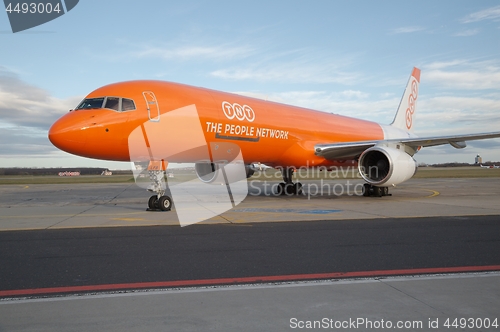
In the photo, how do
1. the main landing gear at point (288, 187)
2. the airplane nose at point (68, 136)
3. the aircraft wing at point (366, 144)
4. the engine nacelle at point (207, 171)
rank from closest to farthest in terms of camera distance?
1. the airplane nose at point (68, 136)
2. the aircraft wing at point (366, 144)
3. the engine nacelle at point (207, 171)
4. the main landing gear at point (288, 187)

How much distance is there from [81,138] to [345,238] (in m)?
6.64

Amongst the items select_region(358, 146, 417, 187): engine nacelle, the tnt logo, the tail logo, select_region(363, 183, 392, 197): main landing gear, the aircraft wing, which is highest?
the tail logo

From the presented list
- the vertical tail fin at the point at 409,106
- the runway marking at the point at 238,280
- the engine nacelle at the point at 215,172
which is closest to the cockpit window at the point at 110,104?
the engine nacelle at the point at 215,172

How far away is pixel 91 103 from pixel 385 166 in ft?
34.3

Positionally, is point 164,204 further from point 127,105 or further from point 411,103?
point 411,103

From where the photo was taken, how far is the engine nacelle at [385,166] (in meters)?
15.1

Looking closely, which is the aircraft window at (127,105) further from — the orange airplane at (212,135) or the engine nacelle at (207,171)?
the engine nacelle at (207,171)

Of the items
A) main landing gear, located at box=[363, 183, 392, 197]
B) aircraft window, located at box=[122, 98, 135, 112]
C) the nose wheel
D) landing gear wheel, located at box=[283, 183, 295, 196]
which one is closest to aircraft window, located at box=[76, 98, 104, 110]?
aircraft window, located at box=[122, 98, 135, 112]

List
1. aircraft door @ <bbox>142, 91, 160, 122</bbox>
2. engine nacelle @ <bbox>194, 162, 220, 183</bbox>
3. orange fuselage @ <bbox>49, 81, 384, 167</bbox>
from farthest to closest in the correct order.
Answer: engine nacelle @ <bbox>194, 162, 220, 183</bbox>, aircraft door @ <bbox>142, 91, 160, 122</bbox>, orange fuselage @ <bbox>49, 81, 384, 167</bbox>

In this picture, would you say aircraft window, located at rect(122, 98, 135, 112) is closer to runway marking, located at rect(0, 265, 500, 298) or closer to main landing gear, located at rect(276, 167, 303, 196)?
runway marking, located at rect(0, 265, 500, 298)

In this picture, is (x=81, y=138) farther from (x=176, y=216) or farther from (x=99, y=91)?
(x=176, y=216)

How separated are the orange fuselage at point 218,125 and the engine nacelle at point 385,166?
2.08m

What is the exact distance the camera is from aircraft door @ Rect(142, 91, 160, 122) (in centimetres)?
1167

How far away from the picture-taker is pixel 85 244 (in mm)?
6852
